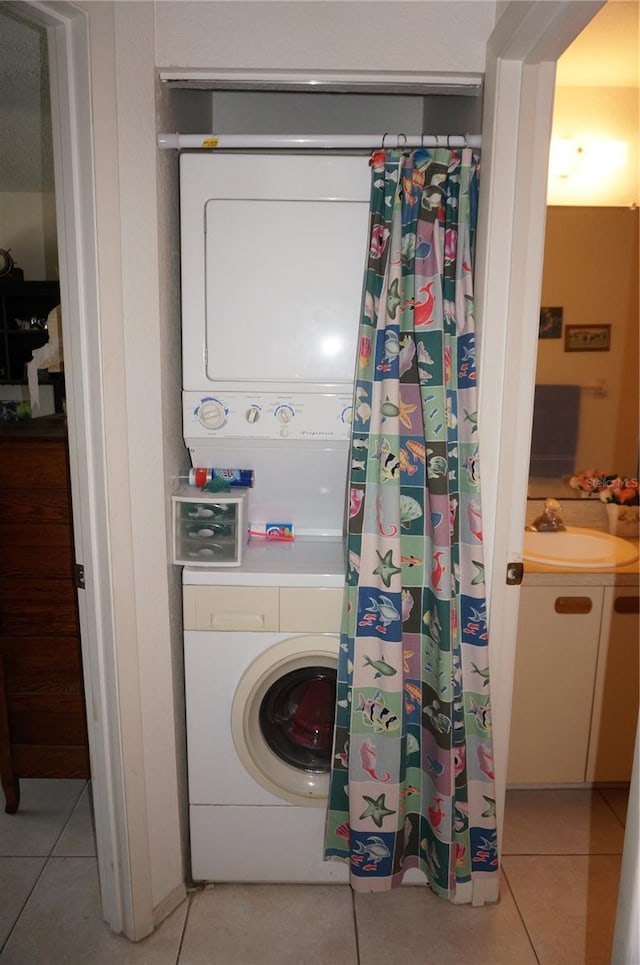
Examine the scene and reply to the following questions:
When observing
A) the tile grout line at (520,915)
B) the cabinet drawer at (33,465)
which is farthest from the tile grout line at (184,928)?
the cabinet drawer at (33,465)

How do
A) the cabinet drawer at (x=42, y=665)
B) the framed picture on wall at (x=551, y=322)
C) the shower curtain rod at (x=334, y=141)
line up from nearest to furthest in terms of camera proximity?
1. the shower curtain rod at (x=334, y=141)
2. the cabinet drawer at (x=42, y=665)
3. the framed picture on wall at (x=551, y=322)

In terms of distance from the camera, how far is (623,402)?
243 cm

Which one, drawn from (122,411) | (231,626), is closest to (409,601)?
(231,626)

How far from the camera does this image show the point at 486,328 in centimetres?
157

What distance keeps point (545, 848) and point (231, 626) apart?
129cm

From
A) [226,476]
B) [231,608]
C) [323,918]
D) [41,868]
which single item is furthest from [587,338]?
[41,868]

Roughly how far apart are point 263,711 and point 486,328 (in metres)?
1.21

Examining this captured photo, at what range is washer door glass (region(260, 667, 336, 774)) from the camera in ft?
6.00

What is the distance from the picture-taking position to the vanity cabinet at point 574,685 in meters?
2.12

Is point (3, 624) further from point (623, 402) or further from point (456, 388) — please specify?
point (623, 402)

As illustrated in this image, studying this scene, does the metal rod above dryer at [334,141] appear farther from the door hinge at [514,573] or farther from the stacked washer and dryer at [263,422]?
the door hinge at [514,573]

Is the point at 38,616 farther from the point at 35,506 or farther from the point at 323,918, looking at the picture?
the point at 323,918

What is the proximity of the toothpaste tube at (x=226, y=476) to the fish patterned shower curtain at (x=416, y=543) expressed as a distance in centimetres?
41

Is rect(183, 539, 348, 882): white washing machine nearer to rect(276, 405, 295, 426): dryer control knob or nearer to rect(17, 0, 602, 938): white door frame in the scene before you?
rect(17, 0, 602, 938): white door frame
